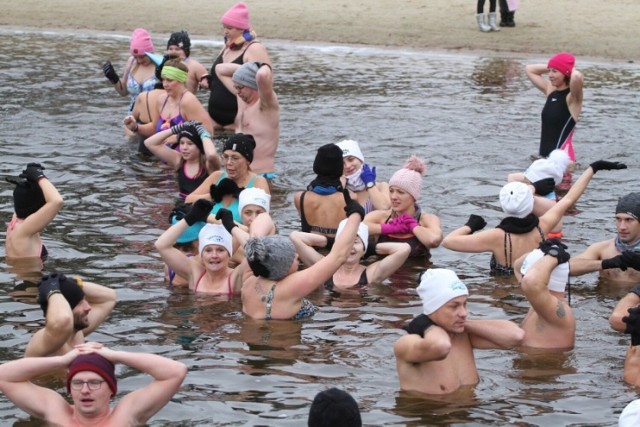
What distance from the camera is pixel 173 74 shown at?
1554 centimetres

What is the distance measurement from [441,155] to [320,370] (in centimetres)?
812

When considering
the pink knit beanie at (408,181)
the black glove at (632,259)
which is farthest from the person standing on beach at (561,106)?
the black glove at (632,259)

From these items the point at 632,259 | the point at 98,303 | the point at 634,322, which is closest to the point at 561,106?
the point at 632,259

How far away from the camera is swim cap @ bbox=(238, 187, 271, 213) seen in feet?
37.7

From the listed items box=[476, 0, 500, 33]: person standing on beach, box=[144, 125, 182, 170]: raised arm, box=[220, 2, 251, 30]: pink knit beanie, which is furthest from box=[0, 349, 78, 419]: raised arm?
box=[476, 0, 500, 33]: person standing on beach

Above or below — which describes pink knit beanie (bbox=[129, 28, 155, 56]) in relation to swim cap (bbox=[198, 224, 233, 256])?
above

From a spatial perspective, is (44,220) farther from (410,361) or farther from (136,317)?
(410,361)

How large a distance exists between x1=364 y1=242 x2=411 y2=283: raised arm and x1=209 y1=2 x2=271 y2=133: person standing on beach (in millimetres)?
5387

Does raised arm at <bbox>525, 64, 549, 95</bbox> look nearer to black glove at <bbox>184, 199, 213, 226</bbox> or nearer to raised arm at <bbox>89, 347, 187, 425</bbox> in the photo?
black glove at <bbox>184, 199, 213, 226</bbox>

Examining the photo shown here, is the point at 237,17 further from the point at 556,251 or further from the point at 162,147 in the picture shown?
the point at 556,251

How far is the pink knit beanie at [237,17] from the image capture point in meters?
16.4

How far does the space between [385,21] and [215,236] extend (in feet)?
60.1

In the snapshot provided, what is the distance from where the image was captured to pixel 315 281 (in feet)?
33.3

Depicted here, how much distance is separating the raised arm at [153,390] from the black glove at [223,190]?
14.7ft
